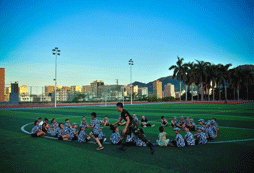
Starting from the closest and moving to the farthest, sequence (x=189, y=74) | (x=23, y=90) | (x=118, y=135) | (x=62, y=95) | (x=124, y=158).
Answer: (x=124, y=158) < (x=118, y=135) < (x=23, y=90) < (x=62, y=95) < (x=189, y=74)

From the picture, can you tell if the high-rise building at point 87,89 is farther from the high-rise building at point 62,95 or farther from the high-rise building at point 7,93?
the high-rise building at point 7,93

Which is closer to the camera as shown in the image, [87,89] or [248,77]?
[87,89]

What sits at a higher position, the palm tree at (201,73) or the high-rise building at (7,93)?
the palm tree at (201,73)

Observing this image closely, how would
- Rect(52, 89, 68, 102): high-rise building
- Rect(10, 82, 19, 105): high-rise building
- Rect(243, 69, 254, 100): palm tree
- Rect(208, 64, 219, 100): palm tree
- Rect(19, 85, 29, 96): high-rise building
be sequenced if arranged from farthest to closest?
A: Rect(243, 69, 254, 100): palm tree
Rect(208, 64, 219, 100): palm tree
Rect(52, 89, 68, 102): high-rise building
Rect(19, 85, 29, 96): high-rise building
Rect(10, 82, 19, 105): high-rise building

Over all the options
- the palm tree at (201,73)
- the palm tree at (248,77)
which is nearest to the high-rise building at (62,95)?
the palm tree at (201,73)

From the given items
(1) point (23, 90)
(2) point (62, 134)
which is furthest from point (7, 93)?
(2) point (62, 134)

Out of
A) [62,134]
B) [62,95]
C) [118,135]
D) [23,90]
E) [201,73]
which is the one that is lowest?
[62,134]

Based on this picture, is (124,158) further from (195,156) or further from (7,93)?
(7,93)

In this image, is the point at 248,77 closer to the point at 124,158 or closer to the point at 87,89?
the point at 87,89

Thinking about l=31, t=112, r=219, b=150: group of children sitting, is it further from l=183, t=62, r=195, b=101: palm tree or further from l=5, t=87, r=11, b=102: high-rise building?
l=183, t=62, r=195, b=101: palm tree

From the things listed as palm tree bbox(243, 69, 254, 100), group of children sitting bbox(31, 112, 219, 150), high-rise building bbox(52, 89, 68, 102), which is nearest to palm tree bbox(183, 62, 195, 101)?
palm tree bbox(243, 69, 254, 100)

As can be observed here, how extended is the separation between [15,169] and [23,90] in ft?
147

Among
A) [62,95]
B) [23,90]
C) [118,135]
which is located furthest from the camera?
[62,95]

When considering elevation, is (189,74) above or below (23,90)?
above
